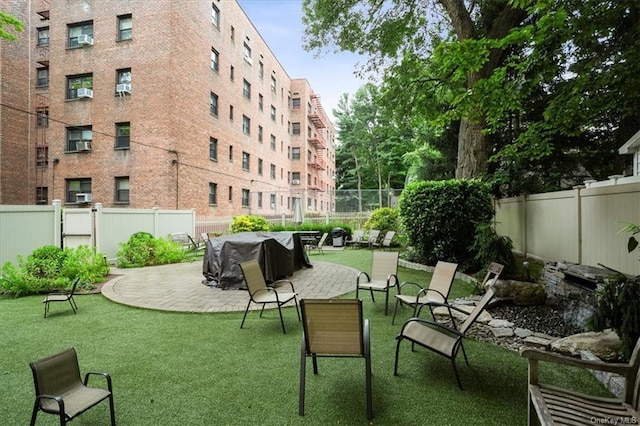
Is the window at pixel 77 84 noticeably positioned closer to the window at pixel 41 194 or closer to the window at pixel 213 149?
the window at pixel 41 194

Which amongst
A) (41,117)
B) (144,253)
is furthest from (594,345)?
(41,117)

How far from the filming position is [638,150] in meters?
7.36

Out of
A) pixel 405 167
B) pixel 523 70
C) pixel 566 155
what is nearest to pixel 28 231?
pixel 523 70

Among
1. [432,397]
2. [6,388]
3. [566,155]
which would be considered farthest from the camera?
[566,155]

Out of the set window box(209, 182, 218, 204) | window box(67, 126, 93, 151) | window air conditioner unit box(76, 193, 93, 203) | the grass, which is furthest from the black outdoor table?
window box(67, 126, 93, 151)

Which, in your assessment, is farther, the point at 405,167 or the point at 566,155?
the point at 405,167

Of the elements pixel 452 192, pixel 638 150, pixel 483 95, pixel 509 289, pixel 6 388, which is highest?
pixel 483 95

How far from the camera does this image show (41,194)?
17188 mm

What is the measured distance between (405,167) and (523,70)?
27.8 meters

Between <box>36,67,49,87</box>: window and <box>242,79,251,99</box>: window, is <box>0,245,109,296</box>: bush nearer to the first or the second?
<box>36,67,49,87</box>: window

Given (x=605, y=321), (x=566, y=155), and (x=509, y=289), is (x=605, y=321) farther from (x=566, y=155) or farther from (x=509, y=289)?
(x=566, y=155)

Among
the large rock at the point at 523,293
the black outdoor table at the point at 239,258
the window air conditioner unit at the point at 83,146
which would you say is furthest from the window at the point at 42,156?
the large rock at the point at 523,293

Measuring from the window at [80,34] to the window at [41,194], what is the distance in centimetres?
742

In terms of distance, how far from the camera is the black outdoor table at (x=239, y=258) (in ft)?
23.0
